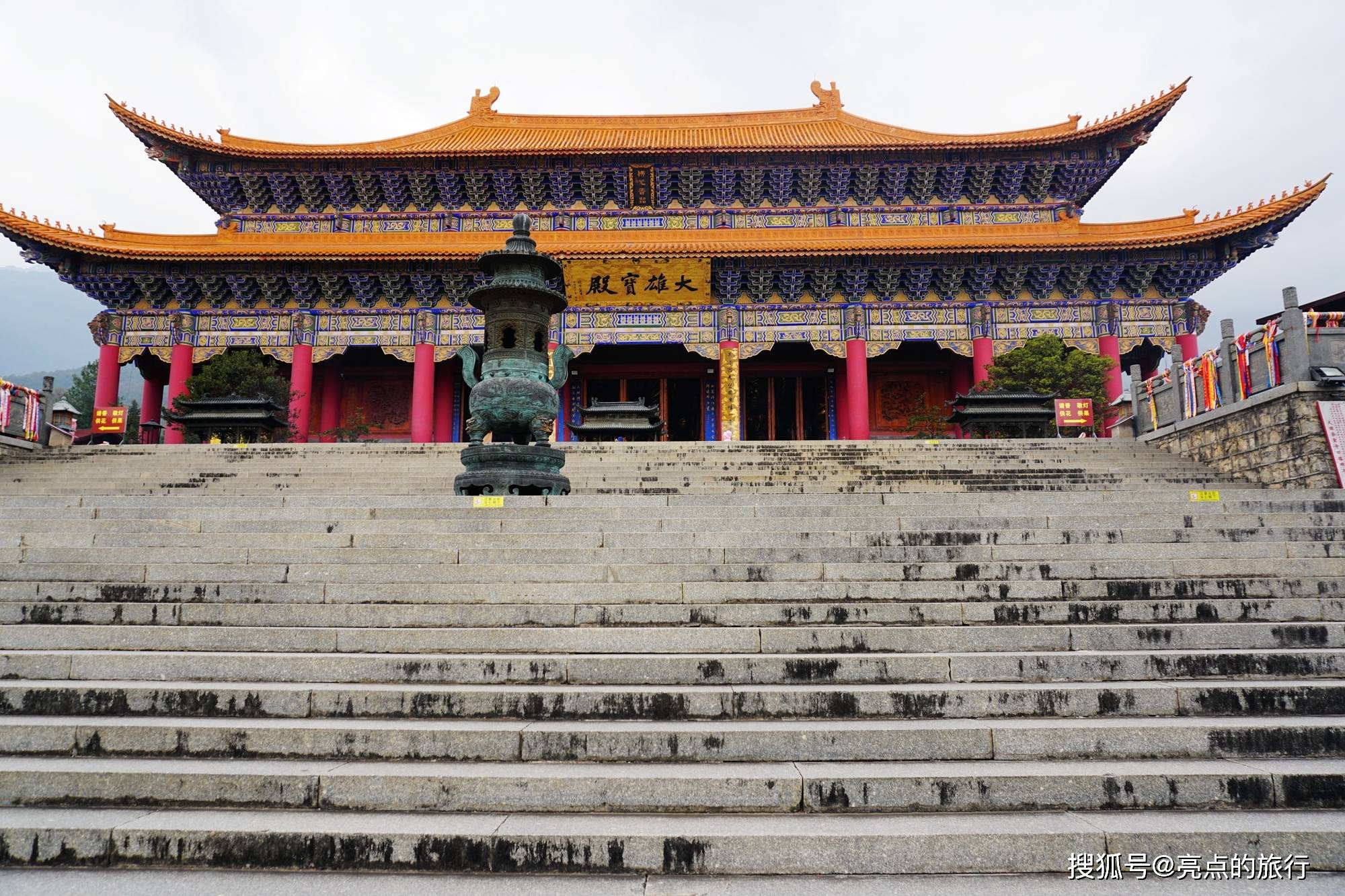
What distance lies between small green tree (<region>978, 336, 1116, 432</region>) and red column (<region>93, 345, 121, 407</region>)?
19348mm

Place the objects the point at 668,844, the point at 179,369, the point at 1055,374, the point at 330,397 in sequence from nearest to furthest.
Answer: the point at 668,844
the point at 1055,374
the point at 179,369
the point at 330,397

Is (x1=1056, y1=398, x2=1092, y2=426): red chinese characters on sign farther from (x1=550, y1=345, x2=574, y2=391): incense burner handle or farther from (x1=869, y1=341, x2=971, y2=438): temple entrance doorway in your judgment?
(x1=550, y1=345, x2=574, y2=391): incense burner handle

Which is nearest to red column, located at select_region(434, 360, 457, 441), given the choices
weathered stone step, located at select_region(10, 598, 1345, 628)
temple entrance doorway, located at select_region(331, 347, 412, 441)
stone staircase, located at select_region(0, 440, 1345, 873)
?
temple entrance doorway, located at select_region(331, 347, 412, 441)

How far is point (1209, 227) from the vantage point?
1574 centimetres

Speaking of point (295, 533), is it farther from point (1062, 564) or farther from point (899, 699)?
point (1062, 564)

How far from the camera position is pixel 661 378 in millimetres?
19656

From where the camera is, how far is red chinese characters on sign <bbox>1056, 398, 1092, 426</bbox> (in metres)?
12.7

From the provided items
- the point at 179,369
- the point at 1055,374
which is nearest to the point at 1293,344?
the point at 1055,374

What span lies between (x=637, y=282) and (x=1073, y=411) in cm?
970

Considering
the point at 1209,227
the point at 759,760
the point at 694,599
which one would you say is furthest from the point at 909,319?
the point at 759,760

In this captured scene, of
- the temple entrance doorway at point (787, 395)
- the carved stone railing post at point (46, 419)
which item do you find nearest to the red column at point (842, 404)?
the temple entrance doorway at point (787, 395)

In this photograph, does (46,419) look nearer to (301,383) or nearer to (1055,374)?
(301,383)

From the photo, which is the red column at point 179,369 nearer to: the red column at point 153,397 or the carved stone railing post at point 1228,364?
the red column at point 153,397

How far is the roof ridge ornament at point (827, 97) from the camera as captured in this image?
70.5 ft
